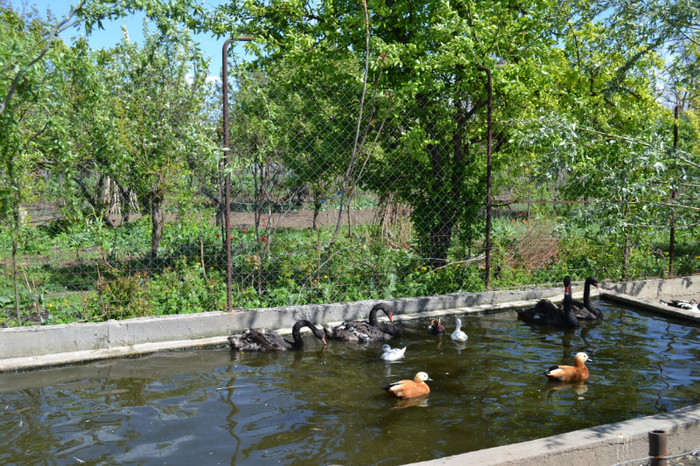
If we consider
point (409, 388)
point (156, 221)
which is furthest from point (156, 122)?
point (409, 388)

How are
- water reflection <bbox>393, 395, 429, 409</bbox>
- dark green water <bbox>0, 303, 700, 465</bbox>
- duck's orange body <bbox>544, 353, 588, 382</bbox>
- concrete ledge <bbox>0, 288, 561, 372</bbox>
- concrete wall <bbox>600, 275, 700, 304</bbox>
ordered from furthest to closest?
concrete wall <bbox>600, 275, 700, 304</bbox>, concrete ledge <bbox>0, 288, 561, 372</bbox>, duck's orange body <bbox>544, 353, 588, 382</bbox>, water reflection <bbox>393, 395, 429, 409</bbox>, dark green water <bbox>0, 303, 700, 465</bbox>

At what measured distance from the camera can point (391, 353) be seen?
7941 mm

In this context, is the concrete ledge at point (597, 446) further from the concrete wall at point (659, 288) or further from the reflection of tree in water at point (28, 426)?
the concrete wall at point (659, 288)

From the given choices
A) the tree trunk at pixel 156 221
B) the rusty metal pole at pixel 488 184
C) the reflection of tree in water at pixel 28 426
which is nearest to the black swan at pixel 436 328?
the rusty metal pole at pixel 488 184

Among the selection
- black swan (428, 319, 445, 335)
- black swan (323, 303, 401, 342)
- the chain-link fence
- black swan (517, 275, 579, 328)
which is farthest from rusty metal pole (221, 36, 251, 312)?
black swan (517, 275, 579, 328)

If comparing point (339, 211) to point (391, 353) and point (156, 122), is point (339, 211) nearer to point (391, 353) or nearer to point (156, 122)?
point (391, 353)

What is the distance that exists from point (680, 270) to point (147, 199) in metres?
12.3

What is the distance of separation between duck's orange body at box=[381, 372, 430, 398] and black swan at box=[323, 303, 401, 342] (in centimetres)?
226

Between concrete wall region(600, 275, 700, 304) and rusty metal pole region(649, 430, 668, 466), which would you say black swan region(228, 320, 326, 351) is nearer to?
rusty metal pole region(649, 430, 668, 466)

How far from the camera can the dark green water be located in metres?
5.23

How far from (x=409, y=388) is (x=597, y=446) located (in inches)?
87.2

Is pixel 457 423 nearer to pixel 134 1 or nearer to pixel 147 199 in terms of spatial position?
pixel 134 1

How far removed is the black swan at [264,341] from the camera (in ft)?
27.2

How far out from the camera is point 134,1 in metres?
7.31
